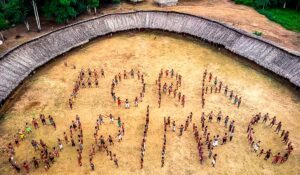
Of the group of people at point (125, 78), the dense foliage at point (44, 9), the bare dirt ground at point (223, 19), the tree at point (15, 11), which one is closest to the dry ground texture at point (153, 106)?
the group of people at point (125, 78)

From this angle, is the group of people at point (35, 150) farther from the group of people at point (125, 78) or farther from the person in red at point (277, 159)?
the person in red at point (277, 159)

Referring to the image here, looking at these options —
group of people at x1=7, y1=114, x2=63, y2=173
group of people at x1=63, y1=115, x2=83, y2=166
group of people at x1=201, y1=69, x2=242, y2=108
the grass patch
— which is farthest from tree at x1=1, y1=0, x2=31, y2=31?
the grass patch

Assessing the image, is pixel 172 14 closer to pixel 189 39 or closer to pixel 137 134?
pixel 189 39

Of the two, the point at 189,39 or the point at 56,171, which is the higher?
the point at 189,39

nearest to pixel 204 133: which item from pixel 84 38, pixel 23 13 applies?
pixel 84 38

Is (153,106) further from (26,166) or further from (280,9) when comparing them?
(280,9)

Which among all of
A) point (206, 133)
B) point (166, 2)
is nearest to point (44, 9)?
point (166, 2)
